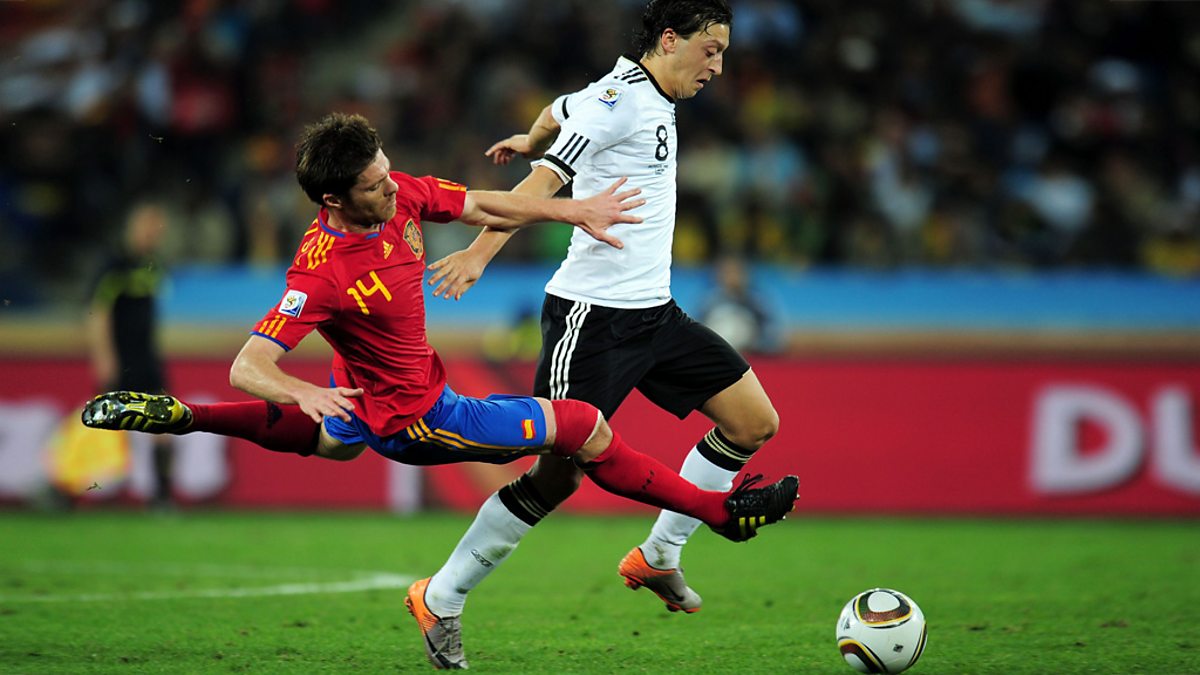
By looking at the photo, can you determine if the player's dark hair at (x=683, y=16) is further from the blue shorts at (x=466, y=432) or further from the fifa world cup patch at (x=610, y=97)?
the blue shorts at (x=466, y=432)

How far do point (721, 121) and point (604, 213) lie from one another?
33.6 ft

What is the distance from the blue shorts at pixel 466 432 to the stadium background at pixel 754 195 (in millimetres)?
6914

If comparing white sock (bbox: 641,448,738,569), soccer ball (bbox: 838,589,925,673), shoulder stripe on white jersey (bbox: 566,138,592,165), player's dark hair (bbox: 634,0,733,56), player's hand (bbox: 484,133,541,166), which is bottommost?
soccer ball (bbox: 838,589,925,673)

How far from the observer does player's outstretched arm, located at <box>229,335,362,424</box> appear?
5.16 metres

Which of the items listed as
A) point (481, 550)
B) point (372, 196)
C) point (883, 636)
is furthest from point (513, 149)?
point (883, 636)

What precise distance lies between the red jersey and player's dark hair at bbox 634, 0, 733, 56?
1171 millimetres

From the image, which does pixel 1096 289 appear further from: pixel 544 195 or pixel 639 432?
pixel 544 195

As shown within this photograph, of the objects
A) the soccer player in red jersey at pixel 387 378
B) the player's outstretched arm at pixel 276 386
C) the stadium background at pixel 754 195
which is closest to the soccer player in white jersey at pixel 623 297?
the soccer player in red jersey at pixel 387 378

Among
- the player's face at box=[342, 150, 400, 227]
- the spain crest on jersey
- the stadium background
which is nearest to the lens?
the player's face at box=[342, 150, 400, 227]

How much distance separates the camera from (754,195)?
15.4 m

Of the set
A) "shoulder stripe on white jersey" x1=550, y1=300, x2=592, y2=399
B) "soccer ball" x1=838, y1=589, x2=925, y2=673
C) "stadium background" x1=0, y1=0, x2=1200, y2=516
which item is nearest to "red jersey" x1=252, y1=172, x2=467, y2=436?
"shoulder stripe on white jersey" x1=550, y1=300, x2=592, y2=399

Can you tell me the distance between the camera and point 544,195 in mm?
5965

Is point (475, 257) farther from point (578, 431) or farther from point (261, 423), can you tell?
point (261, 423)

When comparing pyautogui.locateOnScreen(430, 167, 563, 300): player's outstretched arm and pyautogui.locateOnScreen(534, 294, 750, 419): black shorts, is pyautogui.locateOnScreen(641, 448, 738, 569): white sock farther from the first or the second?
pyautogui.locateOnScreen(430, 167, 563, 300): player's outstretched arm
